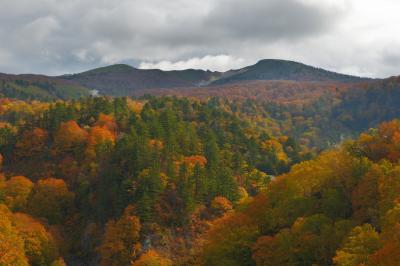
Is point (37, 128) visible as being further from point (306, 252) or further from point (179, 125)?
point (306, 252)

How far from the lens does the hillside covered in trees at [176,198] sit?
3009 inches

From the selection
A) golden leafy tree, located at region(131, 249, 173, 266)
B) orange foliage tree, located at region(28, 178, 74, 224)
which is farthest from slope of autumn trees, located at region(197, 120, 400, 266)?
orange foliage tree, located at region(28, 178, 74, 224)

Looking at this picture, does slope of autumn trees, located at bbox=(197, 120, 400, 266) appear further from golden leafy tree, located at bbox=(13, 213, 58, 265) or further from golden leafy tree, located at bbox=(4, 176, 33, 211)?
golden leafy tree, located at bbox=(4, 176, 33, 211)

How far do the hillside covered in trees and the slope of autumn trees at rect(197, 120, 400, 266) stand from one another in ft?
0.71

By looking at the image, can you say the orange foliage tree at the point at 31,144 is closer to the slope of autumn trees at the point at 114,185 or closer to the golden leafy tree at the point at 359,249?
the slope of autumn trees at the point at 114,185

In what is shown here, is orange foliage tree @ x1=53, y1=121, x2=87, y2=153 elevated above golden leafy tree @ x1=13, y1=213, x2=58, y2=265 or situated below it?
above

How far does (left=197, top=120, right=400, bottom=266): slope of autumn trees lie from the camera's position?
64.3 meters

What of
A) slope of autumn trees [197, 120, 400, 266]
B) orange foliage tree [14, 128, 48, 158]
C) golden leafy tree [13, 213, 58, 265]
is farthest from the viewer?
orange foliage tree [14, 128, 48, 158]

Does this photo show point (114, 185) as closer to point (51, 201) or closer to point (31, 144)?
point (51, 201)

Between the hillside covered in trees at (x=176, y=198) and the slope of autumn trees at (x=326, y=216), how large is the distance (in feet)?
0.71

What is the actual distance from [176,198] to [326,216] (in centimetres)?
5409

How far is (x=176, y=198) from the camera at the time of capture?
421 feet

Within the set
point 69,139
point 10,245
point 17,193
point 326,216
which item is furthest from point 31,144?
point 326,216

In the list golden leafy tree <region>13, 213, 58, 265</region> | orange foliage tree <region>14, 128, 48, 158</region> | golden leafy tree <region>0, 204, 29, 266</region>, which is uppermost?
orange foliage tree <region>14, 128, 48, 158</region>
